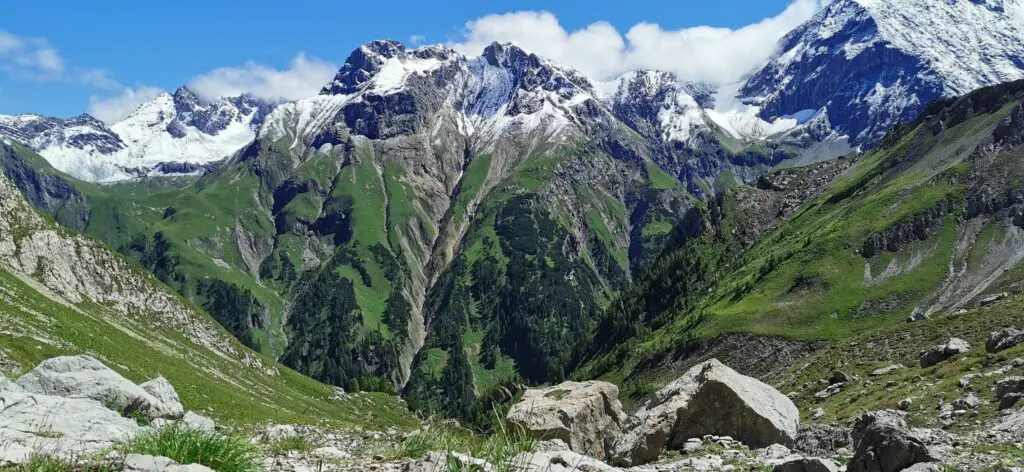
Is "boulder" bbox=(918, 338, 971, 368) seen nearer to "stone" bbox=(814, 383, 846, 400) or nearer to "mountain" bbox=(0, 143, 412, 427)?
"stone" bbox=(814, 383, 846, 400)

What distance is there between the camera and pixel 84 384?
22156mm

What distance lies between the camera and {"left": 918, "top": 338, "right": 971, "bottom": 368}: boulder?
40.5m

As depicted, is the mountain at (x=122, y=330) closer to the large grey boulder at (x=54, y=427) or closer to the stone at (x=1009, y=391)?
the large grey boulder at (x=54, y=427)

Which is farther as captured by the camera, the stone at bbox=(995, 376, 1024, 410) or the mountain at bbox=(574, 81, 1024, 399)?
the mountain at bbox=(574, 81, 1024, 399)

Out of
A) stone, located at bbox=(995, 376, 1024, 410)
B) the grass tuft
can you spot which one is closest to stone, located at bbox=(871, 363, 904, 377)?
stone, located at bbox=(995, 376, 1024, 410)

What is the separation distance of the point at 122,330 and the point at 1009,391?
322ft

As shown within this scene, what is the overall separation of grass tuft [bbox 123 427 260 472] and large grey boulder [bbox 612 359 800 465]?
18135mm

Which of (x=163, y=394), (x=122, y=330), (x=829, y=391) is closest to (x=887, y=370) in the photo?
(x=829, y=391)

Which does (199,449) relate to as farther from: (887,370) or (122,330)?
(122,330)

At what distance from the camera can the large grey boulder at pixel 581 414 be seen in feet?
85.3

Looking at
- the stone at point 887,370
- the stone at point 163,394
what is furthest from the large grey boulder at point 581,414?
the stone at point 887,370

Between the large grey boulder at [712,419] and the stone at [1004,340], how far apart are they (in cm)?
1705

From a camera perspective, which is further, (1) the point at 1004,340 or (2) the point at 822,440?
(1) the point at 1004,340

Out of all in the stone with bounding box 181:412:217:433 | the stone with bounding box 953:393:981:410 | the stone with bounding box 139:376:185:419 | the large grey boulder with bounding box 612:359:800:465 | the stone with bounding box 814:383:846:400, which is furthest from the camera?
the stone with bounding box 814:383:846:400
